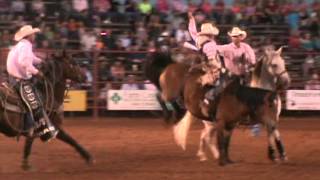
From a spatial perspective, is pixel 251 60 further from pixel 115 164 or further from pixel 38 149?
pixel 38 149

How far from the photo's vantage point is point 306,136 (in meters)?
13.6

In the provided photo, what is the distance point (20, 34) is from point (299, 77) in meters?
9.92

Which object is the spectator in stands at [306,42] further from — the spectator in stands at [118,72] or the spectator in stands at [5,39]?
the spectator in stands at [5,39]

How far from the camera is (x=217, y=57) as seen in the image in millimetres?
9820

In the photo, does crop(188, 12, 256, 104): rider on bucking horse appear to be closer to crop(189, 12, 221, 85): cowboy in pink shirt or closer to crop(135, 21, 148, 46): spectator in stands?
crop(189, 12, 221, 85): cowboy in pink shirt

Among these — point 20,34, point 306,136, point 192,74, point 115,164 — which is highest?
point 20,34

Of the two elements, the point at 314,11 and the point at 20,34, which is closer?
the point at 20,34

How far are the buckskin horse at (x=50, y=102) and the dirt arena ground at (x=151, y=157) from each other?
0.35 meters

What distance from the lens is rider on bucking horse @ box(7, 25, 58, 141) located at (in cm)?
893

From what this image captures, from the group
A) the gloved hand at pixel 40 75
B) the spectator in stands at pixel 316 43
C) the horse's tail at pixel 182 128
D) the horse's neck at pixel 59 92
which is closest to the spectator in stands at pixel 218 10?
the spectator in stands at pixel 316 43

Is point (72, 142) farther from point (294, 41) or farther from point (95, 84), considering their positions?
point (294, 41)

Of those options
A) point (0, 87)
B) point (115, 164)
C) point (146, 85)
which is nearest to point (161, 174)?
point (115, 164)

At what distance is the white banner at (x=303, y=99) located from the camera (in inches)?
661

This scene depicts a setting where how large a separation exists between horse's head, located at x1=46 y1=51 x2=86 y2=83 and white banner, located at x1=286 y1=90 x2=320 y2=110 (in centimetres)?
840
